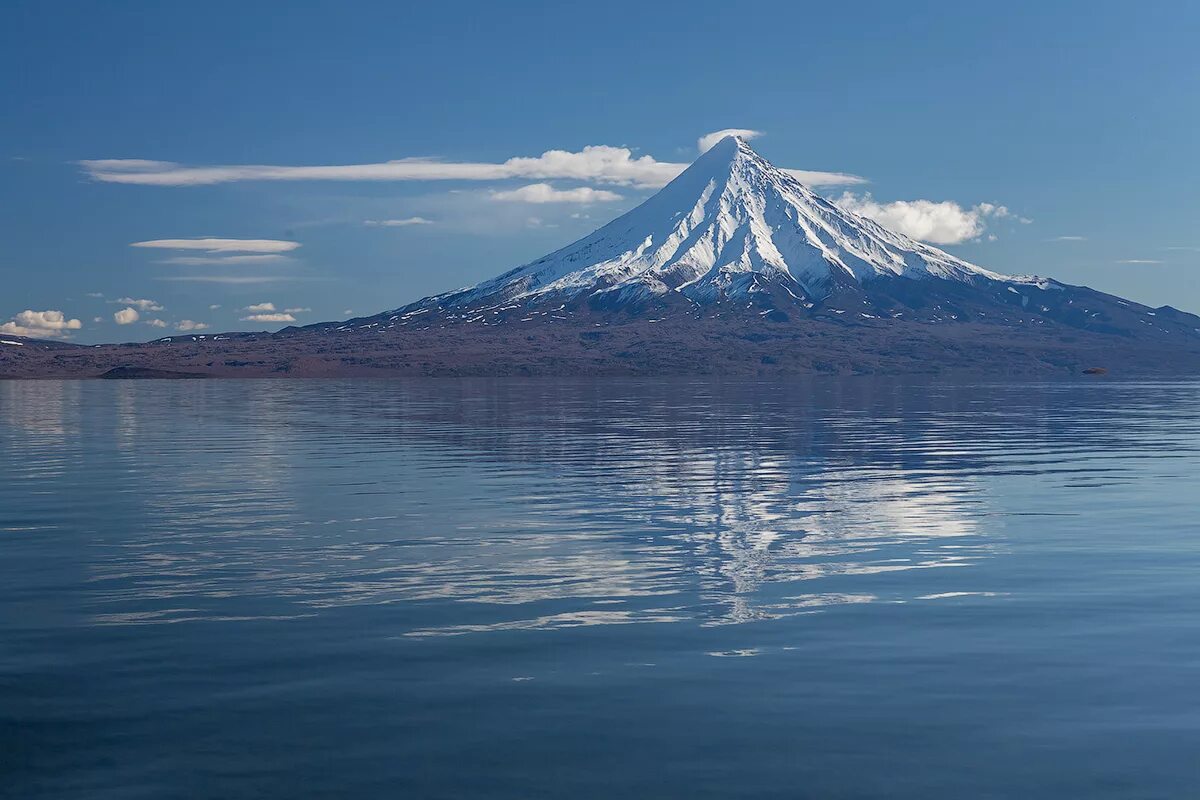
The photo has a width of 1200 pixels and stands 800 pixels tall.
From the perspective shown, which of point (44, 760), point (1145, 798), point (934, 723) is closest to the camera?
point (1145, 798)

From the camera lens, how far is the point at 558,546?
28.7m

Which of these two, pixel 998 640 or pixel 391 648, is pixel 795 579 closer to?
pixel 998 640

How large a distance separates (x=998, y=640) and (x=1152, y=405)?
11175 centimetres

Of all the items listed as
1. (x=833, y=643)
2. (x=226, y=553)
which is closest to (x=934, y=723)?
(x=833, y=643)

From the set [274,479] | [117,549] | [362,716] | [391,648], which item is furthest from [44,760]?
[274,479]

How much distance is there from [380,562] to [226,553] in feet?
12.3

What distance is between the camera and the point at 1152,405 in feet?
397

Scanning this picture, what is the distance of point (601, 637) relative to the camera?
1934 centimetres

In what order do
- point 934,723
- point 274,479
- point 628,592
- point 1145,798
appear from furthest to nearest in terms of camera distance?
1. point 274,479
2. point 628,592
3. point 934,723
4. point 1145,798

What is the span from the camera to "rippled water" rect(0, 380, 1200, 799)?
13.6 metres

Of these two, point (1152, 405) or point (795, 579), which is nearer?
point (795, 579)

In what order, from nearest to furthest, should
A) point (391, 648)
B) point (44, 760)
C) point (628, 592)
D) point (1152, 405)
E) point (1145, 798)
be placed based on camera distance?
point (1145, 798)
point (44, 760)
point (391, 648)
point (628, 592)
point (1152, 405)

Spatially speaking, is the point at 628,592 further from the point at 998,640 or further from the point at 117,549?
the point at 117,549

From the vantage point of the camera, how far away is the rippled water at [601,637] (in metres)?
13.6
